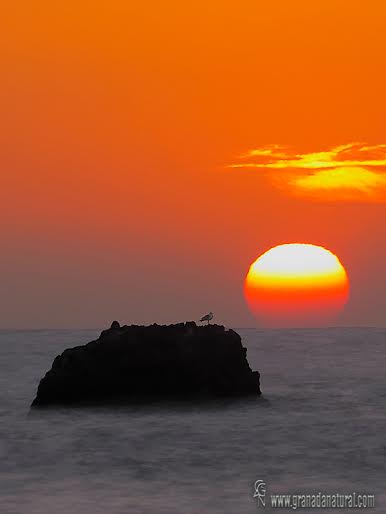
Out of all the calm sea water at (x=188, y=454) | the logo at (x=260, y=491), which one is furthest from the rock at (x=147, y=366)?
the logo at (x=260, y=491)

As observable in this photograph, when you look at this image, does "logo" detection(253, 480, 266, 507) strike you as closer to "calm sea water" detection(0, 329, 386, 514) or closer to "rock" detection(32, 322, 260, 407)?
"calm sea water" detection(0, 329, 386, 514)

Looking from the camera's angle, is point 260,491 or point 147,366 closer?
point 260,491

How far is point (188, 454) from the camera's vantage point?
56.4m

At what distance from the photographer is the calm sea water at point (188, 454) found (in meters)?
44.8

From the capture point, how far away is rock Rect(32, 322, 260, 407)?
68562 millimetres

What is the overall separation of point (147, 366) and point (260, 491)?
22.8m

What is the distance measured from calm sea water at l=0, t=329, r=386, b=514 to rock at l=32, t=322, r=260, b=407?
1.49 m

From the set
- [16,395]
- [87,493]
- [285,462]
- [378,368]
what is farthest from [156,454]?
[378,368]

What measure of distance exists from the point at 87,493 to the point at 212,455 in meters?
11.6

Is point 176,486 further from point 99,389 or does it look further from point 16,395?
point 16,395

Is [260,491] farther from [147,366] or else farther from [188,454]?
[147,366]

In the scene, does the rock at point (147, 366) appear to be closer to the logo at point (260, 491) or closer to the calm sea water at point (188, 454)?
the calm sea water at point (188, 454)

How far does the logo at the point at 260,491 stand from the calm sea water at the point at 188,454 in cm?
32

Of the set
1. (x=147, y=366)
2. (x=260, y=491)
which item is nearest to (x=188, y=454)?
(x=260, y=491)
